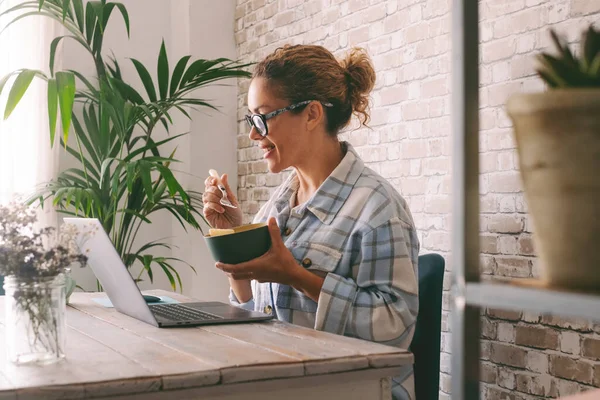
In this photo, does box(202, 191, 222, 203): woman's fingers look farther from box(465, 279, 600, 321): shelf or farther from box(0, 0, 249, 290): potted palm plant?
box(465, 279, 600, 321): shelf

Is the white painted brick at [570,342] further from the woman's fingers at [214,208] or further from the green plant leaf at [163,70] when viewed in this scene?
the green plant leaf at [163,70]

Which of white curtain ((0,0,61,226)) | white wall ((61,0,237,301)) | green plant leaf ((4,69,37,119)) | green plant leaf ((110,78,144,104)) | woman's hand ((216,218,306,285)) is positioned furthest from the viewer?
white wall ((61,0,237,301))

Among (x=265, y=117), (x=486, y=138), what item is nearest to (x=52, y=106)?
(x=265, y=117)

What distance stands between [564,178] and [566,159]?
14mm

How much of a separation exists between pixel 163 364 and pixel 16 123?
8.72 feet

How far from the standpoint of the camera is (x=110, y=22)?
4.04m

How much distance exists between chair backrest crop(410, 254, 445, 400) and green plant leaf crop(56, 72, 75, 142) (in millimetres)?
1699

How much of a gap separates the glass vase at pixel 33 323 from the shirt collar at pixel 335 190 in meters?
0.96

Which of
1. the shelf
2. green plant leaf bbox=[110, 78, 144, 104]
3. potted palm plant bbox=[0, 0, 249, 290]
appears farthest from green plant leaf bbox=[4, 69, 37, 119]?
the shelf

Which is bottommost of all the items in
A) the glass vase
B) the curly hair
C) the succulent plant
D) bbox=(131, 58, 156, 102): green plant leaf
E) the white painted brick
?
the white painted brick

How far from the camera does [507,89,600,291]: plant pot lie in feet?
1.76

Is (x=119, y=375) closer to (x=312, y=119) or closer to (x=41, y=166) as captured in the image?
(x=312, y=119)

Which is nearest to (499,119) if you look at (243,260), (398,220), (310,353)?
(398,220)

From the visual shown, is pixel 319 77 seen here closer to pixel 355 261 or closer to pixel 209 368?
pixel 355 261
